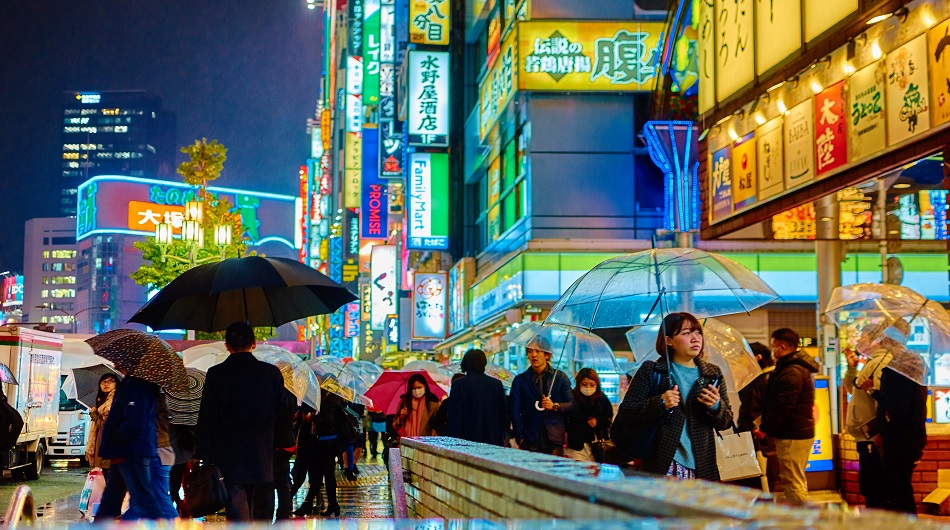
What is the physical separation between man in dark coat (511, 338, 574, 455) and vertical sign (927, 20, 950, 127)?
421cm

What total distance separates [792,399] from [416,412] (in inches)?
208

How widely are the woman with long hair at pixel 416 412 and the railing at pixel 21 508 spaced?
9245 millimetres

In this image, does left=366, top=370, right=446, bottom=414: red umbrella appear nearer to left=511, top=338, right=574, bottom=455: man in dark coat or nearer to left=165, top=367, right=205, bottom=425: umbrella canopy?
left=511, top=338, right=574, bottom=455: man in dark coat

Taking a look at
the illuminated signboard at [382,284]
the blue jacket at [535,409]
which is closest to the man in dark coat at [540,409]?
the blue jacket at [535,409]

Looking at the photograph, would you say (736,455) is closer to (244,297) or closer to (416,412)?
(244,297)

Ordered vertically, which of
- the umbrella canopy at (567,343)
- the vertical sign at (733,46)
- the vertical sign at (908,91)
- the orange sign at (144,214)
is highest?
the orange sign at (144,214)

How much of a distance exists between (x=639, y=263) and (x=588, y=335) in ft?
19.0

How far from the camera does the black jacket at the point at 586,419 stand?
39.3 feet

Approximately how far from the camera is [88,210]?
12700 cm

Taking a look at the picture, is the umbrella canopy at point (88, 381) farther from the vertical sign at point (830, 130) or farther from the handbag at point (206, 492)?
the vertical sign at point (830, 130)

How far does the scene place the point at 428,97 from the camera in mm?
36125

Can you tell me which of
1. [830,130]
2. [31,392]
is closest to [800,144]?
[830,130]

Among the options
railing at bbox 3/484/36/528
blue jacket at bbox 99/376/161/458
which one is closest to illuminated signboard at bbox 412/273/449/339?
blue jacket at bbox 99/376/161/458

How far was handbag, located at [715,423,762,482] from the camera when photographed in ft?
26.4
